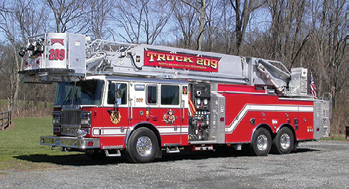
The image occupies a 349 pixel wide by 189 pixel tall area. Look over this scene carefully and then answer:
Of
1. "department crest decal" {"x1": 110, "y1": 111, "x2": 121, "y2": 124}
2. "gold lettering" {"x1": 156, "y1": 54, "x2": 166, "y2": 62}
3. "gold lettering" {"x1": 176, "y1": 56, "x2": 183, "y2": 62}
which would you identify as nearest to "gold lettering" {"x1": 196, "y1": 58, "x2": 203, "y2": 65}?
"gold lettering" {"x1": 176, "y1": 56, "x2": 183, "y2": 62}

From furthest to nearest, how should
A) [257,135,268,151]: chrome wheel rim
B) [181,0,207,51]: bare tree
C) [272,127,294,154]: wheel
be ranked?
[181,0,207,51]: bare tree → [272,127,294,154]: wheel → [257,135,268,151]: chrome wheel rim

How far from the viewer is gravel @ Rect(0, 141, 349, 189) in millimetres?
9836

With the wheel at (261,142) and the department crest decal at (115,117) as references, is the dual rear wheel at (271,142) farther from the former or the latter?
the department crest decal at (115,117)

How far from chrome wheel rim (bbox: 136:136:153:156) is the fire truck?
1.1 inches

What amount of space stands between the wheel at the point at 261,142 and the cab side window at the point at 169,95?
3658 millimetres

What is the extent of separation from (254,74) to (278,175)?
6.99m

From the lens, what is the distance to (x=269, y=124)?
56.1 ft

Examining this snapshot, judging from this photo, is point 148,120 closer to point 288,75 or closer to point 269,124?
point 269,124

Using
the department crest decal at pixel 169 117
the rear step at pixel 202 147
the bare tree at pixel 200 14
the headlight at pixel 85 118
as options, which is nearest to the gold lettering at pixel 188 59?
the department crest decal at pixel 169 117

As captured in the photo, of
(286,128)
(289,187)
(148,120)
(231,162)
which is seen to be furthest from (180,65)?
(289,187)

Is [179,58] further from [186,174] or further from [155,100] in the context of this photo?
[186,174]

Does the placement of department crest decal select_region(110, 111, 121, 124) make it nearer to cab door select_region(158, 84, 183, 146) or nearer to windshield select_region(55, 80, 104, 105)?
windshield select_region(55, 80, 104, 105)

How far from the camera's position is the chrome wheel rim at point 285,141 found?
1762 centimetres

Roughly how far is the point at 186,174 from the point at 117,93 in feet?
10.1
